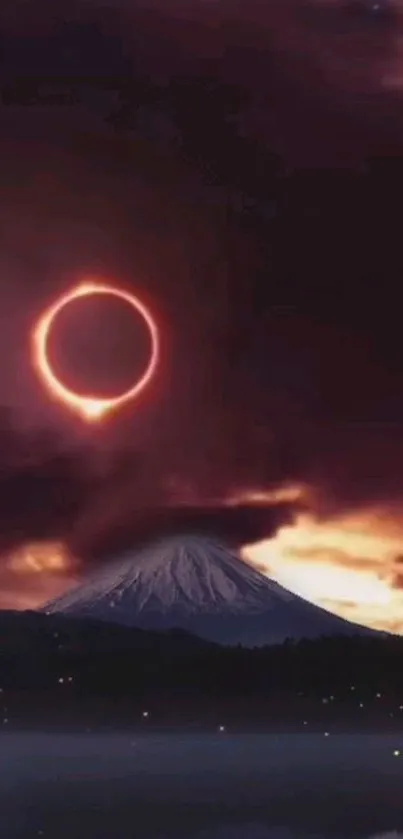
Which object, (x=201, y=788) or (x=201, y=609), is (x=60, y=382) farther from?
(x=201, y=788)

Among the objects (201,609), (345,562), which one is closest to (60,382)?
(201,609)

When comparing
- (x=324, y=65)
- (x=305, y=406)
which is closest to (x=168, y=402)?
(x=305, y=406)

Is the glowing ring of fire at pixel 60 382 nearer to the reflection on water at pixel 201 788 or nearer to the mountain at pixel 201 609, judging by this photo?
the mountain at pixel 201 609

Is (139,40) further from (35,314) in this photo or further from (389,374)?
(389,374)

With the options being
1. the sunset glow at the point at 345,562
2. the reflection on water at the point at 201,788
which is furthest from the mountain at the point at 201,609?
the reflection on water at the point at 201,788

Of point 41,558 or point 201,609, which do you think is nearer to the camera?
point 41,558

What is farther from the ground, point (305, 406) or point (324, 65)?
point (324, 65)
